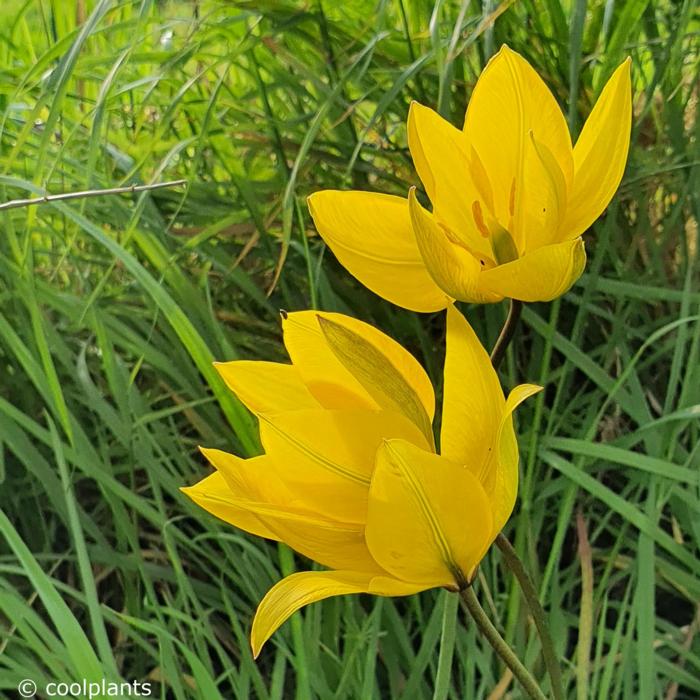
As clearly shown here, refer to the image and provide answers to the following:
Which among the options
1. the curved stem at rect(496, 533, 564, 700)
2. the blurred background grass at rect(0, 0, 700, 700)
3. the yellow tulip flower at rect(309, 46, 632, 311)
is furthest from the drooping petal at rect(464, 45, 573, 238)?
the blurred background grass at rect(0, 0, 700, 700)

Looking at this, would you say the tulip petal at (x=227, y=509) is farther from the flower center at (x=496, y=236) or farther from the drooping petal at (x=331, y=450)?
the flower center at (x=496, y=236)

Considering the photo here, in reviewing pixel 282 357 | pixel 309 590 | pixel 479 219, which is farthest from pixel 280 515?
pixel 282 357

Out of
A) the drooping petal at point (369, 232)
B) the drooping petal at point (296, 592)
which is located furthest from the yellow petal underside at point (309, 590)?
the drooping petal at point (369, 232)

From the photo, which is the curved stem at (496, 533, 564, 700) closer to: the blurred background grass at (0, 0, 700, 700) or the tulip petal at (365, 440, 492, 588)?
the tulip petal at (365, 440, 492, 588)

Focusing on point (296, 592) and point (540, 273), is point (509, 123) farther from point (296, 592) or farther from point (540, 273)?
point (296, 592)

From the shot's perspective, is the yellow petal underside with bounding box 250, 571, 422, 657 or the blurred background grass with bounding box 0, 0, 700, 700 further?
the blurred background grass with bounding box 0, 0, 700, 700

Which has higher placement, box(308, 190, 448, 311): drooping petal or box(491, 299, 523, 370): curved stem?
box(308, 190, 448, 311): drooping petal

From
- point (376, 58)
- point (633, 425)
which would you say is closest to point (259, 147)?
point (376, 58)
